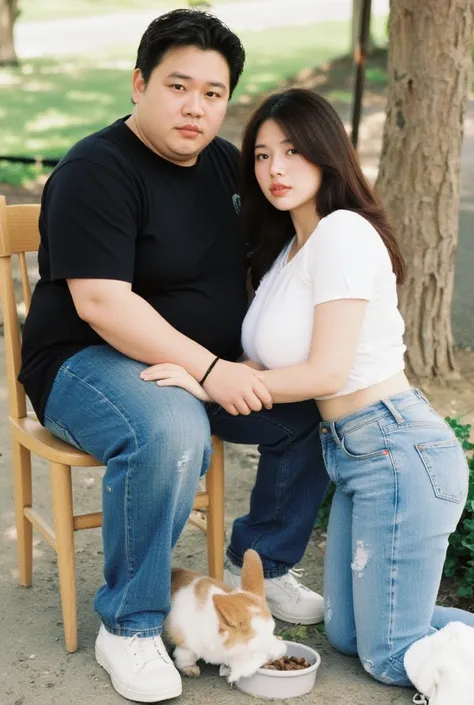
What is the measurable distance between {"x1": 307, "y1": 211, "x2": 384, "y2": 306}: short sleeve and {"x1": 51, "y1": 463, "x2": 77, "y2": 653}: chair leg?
0.84 metres

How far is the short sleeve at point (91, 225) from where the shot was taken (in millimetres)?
2771

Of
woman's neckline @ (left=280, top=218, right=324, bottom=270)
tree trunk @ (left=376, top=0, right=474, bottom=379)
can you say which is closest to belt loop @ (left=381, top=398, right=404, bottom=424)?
woman's neckline @ (left=280, top=218, right=324, bottom=270)

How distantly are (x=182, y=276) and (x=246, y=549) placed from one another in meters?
0.87

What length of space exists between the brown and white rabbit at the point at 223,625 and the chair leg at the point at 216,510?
318 millimetres

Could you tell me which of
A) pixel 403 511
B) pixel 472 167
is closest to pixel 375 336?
pixel 403 511

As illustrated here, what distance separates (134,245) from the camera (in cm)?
287

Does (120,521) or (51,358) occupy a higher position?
(51,358)

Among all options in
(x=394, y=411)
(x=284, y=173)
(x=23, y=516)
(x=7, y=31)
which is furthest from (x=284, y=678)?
(x=7, y=31)

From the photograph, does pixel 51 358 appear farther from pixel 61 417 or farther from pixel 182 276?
pixel 182 276

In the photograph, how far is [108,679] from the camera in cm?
285

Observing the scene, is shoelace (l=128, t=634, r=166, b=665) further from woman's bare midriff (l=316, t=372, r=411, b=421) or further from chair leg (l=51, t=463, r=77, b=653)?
woman's bare midriff (l=316, t=372, r=411, b=421)

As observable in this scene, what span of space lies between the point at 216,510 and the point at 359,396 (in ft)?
2.07

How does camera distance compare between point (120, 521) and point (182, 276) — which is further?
point (182, 276)

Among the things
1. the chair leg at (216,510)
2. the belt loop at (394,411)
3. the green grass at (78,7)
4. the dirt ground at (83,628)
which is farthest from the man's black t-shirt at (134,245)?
the green grass at (78,7)
